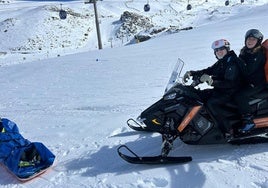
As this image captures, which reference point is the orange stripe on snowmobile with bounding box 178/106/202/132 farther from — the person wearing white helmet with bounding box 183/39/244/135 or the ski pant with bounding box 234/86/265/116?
the ski pant with bounding box 234/86/265/116

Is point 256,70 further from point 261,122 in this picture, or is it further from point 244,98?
point 261,122

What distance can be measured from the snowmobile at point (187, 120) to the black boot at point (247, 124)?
0.05 meters

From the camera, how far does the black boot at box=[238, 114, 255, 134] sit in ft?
14.6

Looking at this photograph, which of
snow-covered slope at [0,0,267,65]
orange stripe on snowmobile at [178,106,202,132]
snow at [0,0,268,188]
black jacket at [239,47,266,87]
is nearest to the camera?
snow at [0,0,268,188]

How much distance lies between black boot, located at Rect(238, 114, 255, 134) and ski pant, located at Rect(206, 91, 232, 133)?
157 millimetres

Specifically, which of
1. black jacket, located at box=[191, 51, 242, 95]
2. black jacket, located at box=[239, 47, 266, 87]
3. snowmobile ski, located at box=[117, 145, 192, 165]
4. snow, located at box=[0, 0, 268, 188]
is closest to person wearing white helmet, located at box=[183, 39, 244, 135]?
black jacket, located at box=[191, 51, 242, 95]

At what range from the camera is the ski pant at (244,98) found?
171 inches

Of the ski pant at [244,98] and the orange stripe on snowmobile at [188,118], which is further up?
the ski pant at [244,98]

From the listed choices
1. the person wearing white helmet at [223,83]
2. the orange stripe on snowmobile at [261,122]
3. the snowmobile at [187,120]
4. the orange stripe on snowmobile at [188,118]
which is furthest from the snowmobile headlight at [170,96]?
the orange stripe on snowmobile at [261,122]

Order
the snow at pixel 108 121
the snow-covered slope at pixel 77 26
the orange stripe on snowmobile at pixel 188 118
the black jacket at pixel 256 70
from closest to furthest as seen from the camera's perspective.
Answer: the snow at pixel 108 121 < the orange stripe on snowmobile at pixel 188 118 < the black jacket at pixel 256 70 < the snow-covered slope at pixel 77 26

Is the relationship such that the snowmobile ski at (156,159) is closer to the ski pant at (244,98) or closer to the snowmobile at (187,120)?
the snowmobile at (187,120)

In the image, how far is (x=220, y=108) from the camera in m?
4.43

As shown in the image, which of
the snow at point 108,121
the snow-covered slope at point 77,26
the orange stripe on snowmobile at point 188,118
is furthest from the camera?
the snow-covered slope at point 77,26

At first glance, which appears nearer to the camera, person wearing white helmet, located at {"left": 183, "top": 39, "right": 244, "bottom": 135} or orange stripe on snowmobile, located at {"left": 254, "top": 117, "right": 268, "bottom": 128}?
person wearing white helmet, located at {"left": 183, "top": 39, "right": 244, "bottom": 135}
